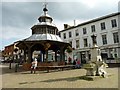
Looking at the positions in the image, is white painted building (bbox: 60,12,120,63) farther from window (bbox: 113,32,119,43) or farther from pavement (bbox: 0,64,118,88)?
pavement (bbox: 0,64,118,88)

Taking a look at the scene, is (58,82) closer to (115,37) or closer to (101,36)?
(115,37)

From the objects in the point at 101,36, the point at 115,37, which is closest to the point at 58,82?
the point at 115,37

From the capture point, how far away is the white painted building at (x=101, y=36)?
31.4m

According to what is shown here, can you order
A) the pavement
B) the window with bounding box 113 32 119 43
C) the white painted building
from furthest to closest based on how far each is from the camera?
1. the white painted building
2. the window with bounding box 113 32 119 43
3. the pavement

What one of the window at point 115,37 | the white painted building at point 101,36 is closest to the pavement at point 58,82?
the window at point 115,37

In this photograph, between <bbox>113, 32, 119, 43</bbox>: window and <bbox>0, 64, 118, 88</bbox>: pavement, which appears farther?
<bbox>113, 32, 119, 43</bbox>: window

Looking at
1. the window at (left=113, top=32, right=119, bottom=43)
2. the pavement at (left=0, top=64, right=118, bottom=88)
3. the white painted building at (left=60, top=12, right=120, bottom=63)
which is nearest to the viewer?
the pavement at (left=0, top=64, right=118, bottom=88)

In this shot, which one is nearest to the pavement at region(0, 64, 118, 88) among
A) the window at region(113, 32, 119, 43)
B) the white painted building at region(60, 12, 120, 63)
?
the window at region(113, 32, 119, 43)

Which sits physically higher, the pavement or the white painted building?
the white painted building

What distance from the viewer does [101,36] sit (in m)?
34.1

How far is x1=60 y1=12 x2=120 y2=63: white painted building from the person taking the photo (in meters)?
31.4

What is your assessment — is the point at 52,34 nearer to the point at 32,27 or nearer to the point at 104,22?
the point at 32,27

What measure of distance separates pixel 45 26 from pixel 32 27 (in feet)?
8.14

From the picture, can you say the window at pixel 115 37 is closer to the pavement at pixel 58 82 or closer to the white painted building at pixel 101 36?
the white painted building at pixel 101 36
